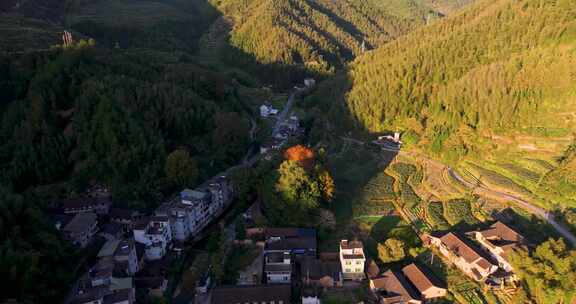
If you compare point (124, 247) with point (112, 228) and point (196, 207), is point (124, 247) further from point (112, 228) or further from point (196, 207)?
point (196, 207)

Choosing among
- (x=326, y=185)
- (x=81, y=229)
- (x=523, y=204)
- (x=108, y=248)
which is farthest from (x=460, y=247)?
(x=81, y=229)

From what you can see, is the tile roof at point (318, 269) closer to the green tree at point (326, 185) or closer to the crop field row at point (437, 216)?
the green tree at point (326, 185)

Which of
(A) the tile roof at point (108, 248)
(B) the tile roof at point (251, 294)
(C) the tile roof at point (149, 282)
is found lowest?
(C) the tile roof at point (149, 282)

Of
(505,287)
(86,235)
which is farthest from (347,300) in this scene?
(86,235)

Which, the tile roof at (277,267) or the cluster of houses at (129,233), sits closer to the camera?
the cluster of houses at (129,233)

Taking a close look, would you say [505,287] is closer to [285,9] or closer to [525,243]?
[525,243]

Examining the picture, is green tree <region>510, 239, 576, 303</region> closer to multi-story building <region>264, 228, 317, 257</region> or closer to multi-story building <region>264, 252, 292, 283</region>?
multi-story building <region>264, 228, 317, 257</region>

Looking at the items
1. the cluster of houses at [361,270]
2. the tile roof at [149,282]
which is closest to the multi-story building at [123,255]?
the tile roof at [149,282]
